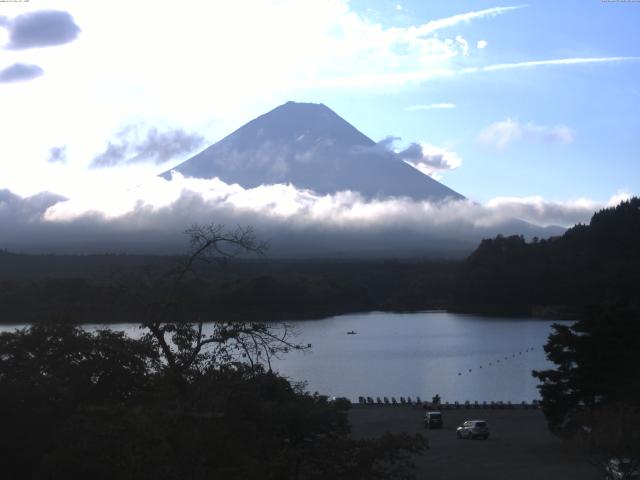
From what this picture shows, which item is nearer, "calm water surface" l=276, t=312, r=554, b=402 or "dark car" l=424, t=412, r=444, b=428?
"dark car" l=424, t=412, r=444, b=428

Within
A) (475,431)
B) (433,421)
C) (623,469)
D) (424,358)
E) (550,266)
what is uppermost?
(550,266)

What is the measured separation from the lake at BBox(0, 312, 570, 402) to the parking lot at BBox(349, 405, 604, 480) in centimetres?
265

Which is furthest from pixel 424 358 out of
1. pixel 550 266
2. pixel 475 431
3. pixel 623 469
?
pixel 623 469

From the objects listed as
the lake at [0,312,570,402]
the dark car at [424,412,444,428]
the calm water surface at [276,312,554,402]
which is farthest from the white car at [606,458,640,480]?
the calm water surface at [276,312,554,402]

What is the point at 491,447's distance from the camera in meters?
17.3

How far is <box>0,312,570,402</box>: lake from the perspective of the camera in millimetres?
32250

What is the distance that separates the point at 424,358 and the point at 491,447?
27001 mm

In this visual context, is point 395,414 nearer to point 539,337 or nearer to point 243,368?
point 243,368

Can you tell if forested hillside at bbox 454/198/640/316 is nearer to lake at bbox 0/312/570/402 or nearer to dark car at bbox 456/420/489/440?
lake at bbox 0/312/570/402

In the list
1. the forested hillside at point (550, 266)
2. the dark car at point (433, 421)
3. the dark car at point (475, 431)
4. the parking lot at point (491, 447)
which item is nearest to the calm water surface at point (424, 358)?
the parking lot at point (491, 447)

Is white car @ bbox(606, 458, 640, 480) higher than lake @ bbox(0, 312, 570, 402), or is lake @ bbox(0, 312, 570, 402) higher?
white car @ bbox(606, 458, 640, 480)

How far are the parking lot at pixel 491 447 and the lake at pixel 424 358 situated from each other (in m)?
2.65

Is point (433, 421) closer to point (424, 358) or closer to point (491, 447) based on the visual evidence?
point (491, 447)

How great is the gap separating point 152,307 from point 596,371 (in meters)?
12.4
